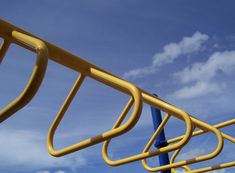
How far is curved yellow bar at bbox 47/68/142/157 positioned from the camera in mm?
1777

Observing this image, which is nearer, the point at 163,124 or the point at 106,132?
the point at 106,132

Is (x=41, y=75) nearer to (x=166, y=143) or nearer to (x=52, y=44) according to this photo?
(x=52, y=44)

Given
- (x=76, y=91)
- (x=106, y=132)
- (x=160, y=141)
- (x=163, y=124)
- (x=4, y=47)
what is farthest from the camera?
(x=160, y=141)

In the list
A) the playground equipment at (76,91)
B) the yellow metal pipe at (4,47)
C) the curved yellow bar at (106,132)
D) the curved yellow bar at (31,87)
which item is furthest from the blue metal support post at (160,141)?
the curved yellow bar at (31,87)

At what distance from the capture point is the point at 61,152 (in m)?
2.38

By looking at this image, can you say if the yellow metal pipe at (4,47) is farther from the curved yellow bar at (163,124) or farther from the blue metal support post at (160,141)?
the blue metal support post at (160,141)

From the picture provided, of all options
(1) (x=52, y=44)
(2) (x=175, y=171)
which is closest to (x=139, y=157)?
(1) (x=52, y=44)

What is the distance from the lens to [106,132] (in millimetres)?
1899

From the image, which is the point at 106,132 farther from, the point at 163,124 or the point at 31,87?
the point at 163,124

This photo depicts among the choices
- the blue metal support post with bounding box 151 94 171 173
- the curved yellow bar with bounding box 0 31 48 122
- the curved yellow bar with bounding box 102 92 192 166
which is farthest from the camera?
the blue metal support post with bounding box 151 94 171 173

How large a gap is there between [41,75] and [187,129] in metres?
1.27

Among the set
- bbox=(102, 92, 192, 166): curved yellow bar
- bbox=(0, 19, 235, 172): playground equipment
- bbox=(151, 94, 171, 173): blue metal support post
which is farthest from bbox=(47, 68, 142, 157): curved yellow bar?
bbox=(151, 94, 171, 173): blue metal support post

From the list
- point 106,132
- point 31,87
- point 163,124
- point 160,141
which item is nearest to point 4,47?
point 31,87

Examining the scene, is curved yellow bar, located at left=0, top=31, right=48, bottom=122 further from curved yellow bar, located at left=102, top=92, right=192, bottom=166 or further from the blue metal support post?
the blue metal support post
